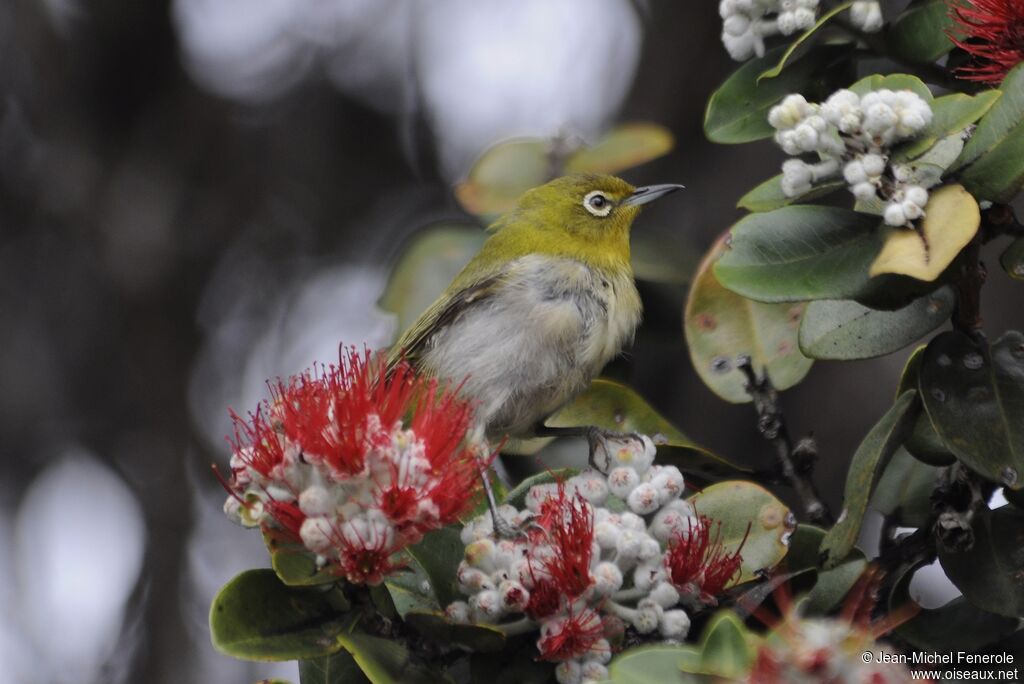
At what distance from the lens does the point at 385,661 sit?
1990mm

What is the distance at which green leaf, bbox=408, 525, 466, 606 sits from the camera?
2.24m

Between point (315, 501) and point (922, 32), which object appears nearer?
point (315, 501)

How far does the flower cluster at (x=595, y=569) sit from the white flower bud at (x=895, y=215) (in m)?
0.61

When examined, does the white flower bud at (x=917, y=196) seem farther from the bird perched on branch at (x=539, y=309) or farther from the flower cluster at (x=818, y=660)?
the bird perched on branch at (x=539, y=309)

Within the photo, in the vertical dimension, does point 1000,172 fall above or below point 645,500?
above

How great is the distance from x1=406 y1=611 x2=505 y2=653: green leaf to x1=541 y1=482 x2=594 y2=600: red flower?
0.44 feet

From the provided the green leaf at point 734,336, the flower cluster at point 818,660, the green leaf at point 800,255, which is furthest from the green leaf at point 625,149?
the flower cluster at point 818,660

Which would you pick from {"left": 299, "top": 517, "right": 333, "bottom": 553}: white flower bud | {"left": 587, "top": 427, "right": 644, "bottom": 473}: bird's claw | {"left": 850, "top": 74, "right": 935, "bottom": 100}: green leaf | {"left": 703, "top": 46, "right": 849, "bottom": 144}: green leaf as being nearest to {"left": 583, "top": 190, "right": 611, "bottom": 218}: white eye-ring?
{"left": 587, "top": 427, "right": 644, "bottom": 473}: bird's claw

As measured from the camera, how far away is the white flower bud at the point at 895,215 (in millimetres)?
2018

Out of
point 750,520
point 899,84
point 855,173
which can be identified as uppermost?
point 899,84

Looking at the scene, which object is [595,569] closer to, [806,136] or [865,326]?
[865,326]

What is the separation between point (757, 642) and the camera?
1.58 meters

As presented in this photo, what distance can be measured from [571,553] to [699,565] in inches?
10.2

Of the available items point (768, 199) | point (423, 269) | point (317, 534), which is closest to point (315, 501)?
point (317, 534)
